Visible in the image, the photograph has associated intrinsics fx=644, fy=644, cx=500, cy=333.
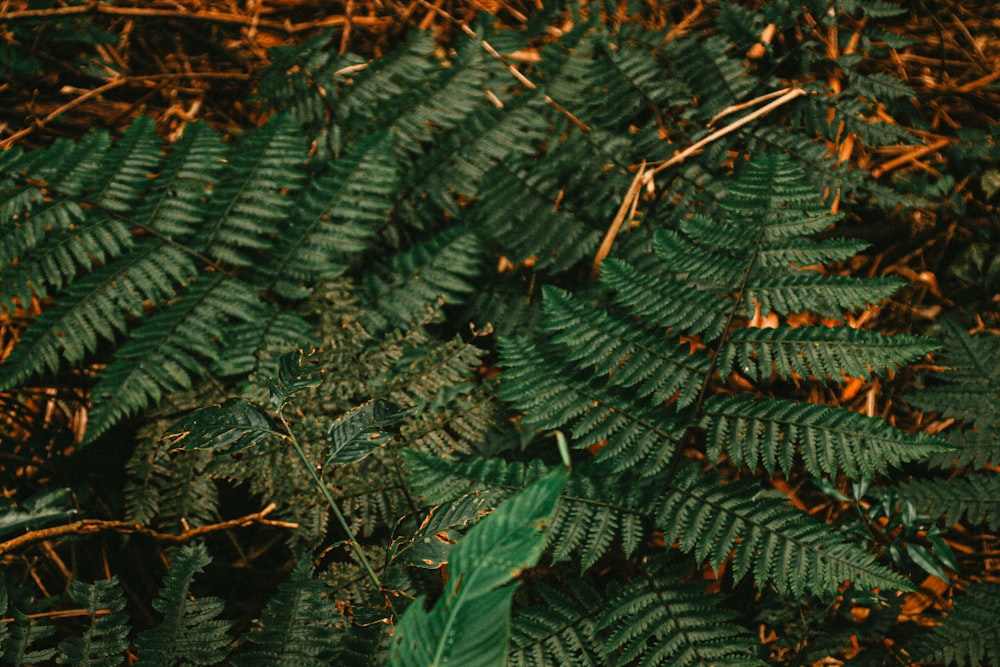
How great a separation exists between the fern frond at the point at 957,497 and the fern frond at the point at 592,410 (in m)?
0.80

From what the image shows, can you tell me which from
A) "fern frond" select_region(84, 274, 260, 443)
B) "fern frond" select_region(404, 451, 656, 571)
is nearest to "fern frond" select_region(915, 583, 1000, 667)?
"fern frond" select_region(404, 451, 656, 571)

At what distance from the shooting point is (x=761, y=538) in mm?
1629

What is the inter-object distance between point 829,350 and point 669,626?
2.71 ft

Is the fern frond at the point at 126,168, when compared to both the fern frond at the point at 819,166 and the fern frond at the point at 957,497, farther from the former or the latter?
the fern frond at the point at 957,497

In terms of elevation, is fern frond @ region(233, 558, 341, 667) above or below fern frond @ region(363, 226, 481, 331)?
below

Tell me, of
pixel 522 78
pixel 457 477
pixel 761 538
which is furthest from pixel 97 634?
pixel 522 78

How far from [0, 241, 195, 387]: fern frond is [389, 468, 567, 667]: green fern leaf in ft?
4.85

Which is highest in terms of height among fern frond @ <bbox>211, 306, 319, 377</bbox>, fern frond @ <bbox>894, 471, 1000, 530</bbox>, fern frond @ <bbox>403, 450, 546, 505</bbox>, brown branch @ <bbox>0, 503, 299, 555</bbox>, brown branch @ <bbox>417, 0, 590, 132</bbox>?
brown branch @ <bbox>417, 0, 590, 132</bbox>

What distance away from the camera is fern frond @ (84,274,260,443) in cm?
191

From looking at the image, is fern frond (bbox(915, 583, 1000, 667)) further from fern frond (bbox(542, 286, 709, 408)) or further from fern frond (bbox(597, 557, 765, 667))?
fern frond (bbox(542, 286, 709, 408))

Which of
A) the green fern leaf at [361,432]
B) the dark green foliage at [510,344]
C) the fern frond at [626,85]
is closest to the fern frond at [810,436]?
the dark green foliage at [510,344]

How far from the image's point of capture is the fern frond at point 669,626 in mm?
1573

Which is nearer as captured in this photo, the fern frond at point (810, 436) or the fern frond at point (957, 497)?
the fern frond at point (810, 436)

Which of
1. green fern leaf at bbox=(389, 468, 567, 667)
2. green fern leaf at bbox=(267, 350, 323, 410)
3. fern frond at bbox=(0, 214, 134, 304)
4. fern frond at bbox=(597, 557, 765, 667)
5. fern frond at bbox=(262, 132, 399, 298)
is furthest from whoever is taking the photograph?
fern frond at bbox=(262, 132, 399, 298)
